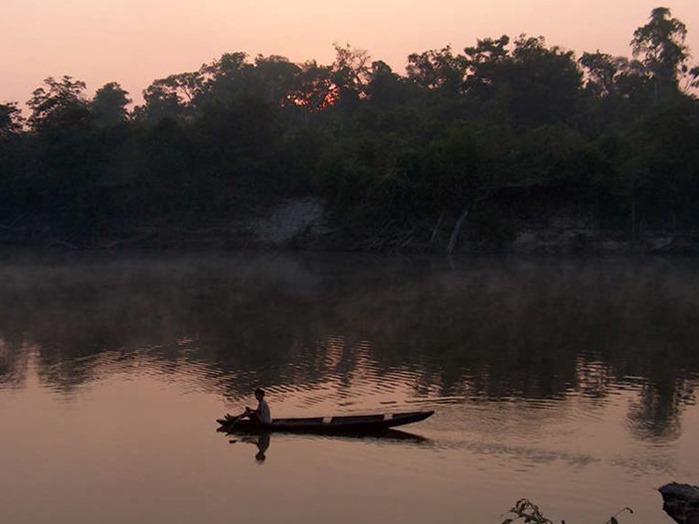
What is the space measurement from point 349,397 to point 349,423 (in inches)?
168

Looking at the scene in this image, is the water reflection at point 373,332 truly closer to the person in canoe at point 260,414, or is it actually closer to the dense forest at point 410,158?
the person in canoe at point 260,414

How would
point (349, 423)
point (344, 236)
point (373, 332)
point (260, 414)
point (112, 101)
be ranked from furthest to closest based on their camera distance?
point (112, 101)
point (344, 236)
point (373, 332)
point (260, 414)
point (349, 423)

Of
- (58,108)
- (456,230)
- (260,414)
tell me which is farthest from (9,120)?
(260,414)

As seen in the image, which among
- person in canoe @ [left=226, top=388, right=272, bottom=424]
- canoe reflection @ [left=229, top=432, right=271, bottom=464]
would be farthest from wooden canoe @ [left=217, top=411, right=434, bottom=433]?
canoe reflection @ [left=229, top=432, right=271, bottom=464]

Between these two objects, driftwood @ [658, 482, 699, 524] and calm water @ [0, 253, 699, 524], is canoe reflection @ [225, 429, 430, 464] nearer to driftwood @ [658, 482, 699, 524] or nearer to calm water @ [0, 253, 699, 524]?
calm water @ [0, 253, 699, 524]

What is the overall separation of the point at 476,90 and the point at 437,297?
48.0 metres

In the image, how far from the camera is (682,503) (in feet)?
42.4

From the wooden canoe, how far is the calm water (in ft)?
0.94

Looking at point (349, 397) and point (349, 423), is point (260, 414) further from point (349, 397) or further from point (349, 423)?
point (349, 397)

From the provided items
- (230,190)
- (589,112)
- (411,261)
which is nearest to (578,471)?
(411,261)

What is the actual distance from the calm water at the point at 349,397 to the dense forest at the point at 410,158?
20.6 m

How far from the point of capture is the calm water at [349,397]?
17.0m

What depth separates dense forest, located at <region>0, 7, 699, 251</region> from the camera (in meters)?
66.8

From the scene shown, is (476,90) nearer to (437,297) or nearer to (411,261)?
(411,261)
